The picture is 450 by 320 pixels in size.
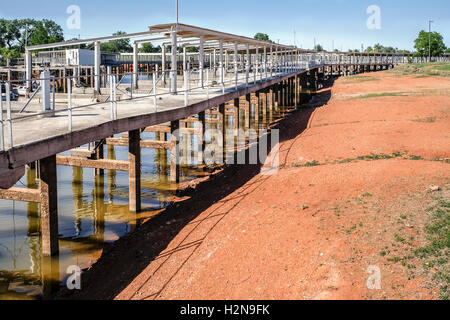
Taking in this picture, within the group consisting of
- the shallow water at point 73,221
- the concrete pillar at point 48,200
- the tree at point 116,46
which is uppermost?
the tree at point 116,46

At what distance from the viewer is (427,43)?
90.2 m

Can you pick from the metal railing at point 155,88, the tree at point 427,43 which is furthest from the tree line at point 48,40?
the metal railing at point 155,88

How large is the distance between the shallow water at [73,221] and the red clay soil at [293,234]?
0.87 meters

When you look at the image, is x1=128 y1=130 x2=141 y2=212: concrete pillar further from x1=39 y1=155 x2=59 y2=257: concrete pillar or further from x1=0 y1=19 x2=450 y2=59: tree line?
x1=0 y1=19 x2=450 y2=59: tree line

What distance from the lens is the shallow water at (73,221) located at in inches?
415

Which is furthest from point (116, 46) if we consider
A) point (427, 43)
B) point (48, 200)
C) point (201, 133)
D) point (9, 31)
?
point (48, 200)

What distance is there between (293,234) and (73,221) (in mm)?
7176

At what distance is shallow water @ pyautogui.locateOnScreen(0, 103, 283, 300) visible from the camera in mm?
10547

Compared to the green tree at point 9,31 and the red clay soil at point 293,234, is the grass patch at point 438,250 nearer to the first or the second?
the red clay soil at point 293,234

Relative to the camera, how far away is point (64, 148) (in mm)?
9070

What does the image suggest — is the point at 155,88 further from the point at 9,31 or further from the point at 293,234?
the point at 9,31

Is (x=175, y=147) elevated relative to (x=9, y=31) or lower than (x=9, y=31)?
lower

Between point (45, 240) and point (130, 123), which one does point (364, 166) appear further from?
point (45, 240)
